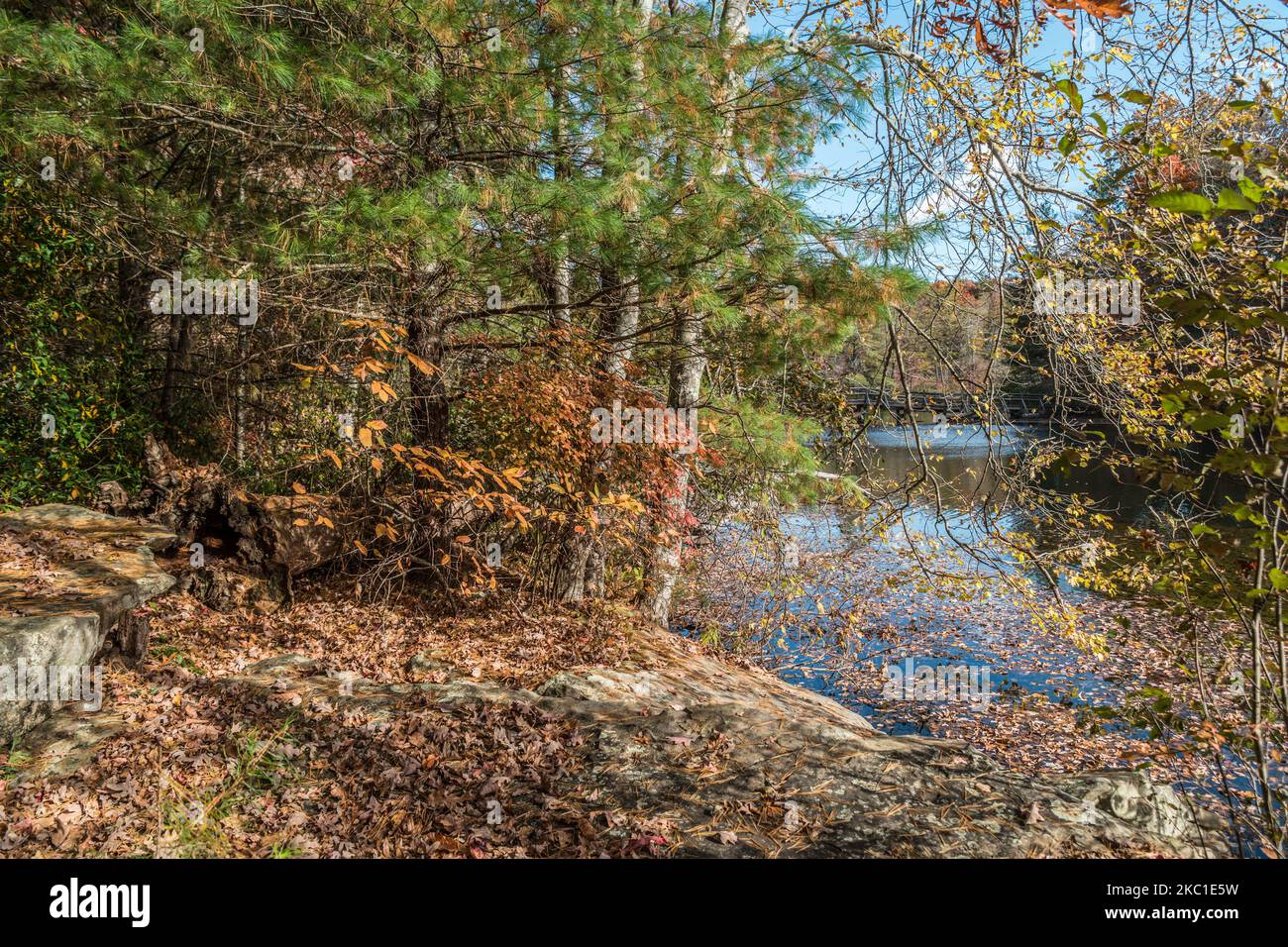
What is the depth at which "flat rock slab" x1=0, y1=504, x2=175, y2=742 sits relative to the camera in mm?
3262

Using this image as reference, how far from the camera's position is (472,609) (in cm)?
605

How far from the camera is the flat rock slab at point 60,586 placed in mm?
3262

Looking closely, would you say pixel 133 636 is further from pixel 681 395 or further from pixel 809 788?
pixel 681 395

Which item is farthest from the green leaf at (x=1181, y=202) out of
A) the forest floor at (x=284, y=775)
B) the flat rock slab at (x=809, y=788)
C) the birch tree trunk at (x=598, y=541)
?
the birch tree trunk at (x=598, y=541)

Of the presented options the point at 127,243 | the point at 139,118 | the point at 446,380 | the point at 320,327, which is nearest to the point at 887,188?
the point at 446,380

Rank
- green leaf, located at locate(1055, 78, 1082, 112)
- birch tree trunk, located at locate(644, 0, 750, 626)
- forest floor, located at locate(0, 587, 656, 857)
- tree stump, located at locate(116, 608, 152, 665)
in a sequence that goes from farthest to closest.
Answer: birch tree trunk, located at locate(644, 0, 750, 626) < tree stump, located at locate(116, 608, 152, 665) < forest floor, located at locate(0, 587, 656, 857) < green leaf, located at locate(1055, 78, 1082, 112)

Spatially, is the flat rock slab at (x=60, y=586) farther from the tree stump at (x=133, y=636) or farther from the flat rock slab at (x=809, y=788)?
the flat rock slab at (x=809, y=788)

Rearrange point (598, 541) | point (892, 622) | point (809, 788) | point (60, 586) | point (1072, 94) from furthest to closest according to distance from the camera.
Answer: point (892, 622)
point (598, 541)
point (60, 586)
point (809, 788)
point (1072, 94)

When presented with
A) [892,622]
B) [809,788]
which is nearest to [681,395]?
[809,788]

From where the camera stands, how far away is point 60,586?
12.6ft

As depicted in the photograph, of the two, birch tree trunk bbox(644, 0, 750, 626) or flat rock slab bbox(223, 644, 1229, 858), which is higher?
birch tree trunk bbox(644, 0, 750, 626)

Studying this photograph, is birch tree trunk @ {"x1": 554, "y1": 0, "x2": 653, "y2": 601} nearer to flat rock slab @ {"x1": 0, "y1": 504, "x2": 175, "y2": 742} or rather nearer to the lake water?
the lake water

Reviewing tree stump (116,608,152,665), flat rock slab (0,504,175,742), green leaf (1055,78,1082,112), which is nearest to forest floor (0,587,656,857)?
tree stump (116,608,152,665)

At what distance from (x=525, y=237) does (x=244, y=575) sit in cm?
343
